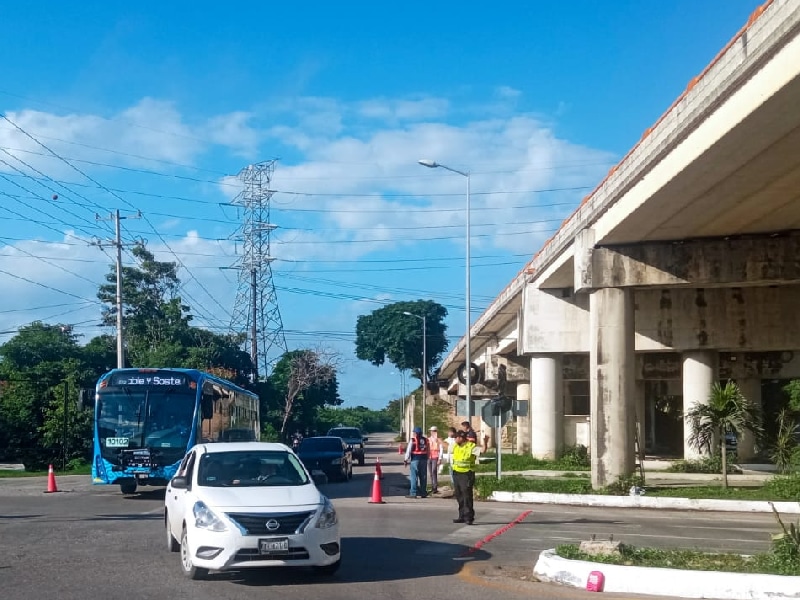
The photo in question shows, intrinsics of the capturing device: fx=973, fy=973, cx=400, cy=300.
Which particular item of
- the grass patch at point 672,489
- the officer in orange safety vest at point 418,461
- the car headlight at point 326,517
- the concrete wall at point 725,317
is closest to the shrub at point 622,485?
the grass patch at point 672,489

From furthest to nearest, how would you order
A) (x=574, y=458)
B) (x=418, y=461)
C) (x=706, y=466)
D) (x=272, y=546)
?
(x=574, y=458), (x=706, y=466), (x=418, y=461), (x=272, y=546)

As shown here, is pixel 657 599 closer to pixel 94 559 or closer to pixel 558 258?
pixel 94 559

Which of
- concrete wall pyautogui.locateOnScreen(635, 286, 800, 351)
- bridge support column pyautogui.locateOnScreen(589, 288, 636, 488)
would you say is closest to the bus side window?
bridge support column pyautogui.locateOnScreen(589, 288, 636, 488)

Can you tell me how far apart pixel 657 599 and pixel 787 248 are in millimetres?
16797

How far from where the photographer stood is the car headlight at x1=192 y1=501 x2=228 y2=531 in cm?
1061

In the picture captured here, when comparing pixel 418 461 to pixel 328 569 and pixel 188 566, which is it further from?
pixel 188 566

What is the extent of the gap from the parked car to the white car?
65.4 feet

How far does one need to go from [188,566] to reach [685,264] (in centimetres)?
1767

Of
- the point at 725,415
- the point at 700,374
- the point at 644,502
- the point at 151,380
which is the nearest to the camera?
the point at 644,502

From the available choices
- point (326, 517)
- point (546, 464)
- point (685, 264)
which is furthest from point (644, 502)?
point (326, 517)

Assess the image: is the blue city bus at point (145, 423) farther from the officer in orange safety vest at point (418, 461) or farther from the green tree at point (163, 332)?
the green tree at point (163, 332)

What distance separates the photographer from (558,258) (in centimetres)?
3081

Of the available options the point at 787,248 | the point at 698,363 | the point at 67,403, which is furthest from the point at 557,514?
the point at 67,403

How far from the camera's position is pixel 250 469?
12.3 meters
